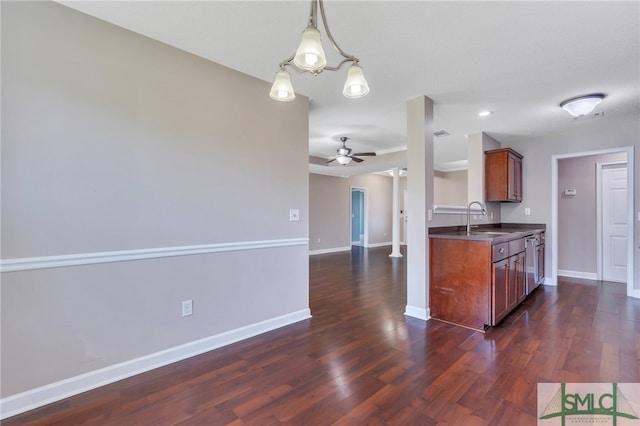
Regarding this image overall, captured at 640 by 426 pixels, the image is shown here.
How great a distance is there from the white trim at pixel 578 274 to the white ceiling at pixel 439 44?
2720 millimetres

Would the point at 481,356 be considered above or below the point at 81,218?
below

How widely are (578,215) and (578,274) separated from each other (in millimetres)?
1022

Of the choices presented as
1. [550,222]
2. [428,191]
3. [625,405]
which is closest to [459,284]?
[428,191]

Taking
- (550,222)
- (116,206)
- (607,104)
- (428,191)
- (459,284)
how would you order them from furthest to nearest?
(550,222)
(607,104)
(428,191)
(459,284)
(116,206)

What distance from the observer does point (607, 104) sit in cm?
340

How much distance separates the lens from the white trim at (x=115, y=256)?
5.54 ft

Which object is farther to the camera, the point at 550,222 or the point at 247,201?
the point at 550,222

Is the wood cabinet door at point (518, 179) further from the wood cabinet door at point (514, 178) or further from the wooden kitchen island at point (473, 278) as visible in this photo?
the wooden kitchen island at point (473, 278)

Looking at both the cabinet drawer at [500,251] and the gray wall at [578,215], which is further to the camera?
the gray wall at [578,215]

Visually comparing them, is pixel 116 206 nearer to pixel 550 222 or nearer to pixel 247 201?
pixel 247 201

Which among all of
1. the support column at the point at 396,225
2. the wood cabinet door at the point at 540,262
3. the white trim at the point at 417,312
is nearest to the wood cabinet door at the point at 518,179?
the wood cabinet door at the point at 540,262

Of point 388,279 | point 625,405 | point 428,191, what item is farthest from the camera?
point 388,279

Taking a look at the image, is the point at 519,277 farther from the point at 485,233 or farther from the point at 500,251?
the point at 500,251

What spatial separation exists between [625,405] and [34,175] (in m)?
3.77
